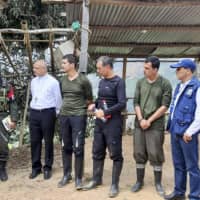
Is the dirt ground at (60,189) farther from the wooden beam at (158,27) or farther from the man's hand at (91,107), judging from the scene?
the wooden beam at (158,27)

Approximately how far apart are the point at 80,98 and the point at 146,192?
141cm

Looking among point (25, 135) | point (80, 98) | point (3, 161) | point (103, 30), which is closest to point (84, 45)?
point (80, 98)

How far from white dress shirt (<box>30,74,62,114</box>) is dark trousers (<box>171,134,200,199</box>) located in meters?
1.71

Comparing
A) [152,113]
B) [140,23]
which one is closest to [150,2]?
[140,23]

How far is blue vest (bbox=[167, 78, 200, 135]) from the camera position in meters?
4.53

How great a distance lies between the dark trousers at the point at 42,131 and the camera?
5.70 meters

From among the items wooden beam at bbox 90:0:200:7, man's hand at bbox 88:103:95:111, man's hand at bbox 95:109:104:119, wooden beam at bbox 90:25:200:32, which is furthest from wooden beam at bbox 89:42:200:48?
man's hand at bbox 95:109:104:119

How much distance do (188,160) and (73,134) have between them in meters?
1.52

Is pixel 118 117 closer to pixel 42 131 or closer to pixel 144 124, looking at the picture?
pixel 144 124

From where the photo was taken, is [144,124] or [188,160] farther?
[144,124]

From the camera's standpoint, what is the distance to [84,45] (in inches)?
221

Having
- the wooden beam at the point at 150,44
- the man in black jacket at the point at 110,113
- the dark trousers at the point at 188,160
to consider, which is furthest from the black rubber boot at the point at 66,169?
the wooden beam at the point at 150,44

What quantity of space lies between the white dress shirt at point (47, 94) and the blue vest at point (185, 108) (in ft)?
5.66

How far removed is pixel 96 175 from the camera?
17.7ft
